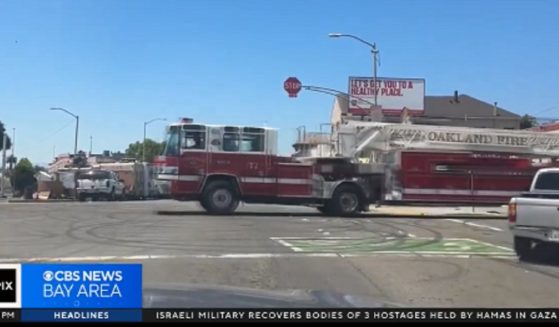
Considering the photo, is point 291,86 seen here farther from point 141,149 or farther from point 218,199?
point 141,149

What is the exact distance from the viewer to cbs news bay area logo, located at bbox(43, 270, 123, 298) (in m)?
3.90

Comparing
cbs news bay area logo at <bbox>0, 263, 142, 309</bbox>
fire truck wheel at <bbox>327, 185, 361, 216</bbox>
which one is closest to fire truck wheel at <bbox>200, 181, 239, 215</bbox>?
fire truck wheel at <bbox>327, 185, 361, 216</bbox>

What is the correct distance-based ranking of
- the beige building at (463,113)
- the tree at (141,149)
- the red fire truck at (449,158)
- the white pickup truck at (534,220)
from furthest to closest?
the tree at (141,149), the beige building at (463,113), the red fire truck at (449,158), the white pickup truck at (534,220)

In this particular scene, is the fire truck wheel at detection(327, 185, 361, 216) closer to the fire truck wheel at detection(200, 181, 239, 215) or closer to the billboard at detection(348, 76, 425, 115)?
the fire truck wheel at detection(200, 181, 239, 215)

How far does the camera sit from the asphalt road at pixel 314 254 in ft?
29.4

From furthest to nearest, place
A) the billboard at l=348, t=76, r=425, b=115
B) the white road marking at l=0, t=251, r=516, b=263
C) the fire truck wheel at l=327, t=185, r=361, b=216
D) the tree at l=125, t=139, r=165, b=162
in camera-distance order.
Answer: the tree at l=125, t=139, r=165, b=162
the billboard at l=348, t=76, r=425, b=115
the fire truck wheel at l=327, t=185, r=361, b=216
the white road marking at l=0, t=251, r=516, b=263

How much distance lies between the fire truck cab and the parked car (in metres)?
17.4

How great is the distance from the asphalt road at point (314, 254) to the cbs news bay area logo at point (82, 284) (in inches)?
87.1

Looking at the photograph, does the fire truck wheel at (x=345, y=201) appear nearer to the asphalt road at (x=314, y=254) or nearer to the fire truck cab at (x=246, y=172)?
the fire truck cab at (x=246, y=172)

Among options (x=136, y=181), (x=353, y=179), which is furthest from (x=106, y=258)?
(x=136, y=181)

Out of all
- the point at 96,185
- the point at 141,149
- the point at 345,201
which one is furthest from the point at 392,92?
the point at 141,149

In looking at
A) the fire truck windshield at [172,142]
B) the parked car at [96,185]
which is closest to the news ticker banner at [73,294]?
the fire truck windshield at [172,142]

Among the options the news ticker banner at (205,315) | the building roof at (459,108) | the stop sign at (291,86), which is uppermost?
the building roof at (459,108)

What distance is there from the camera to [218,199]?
2362 centimetres
